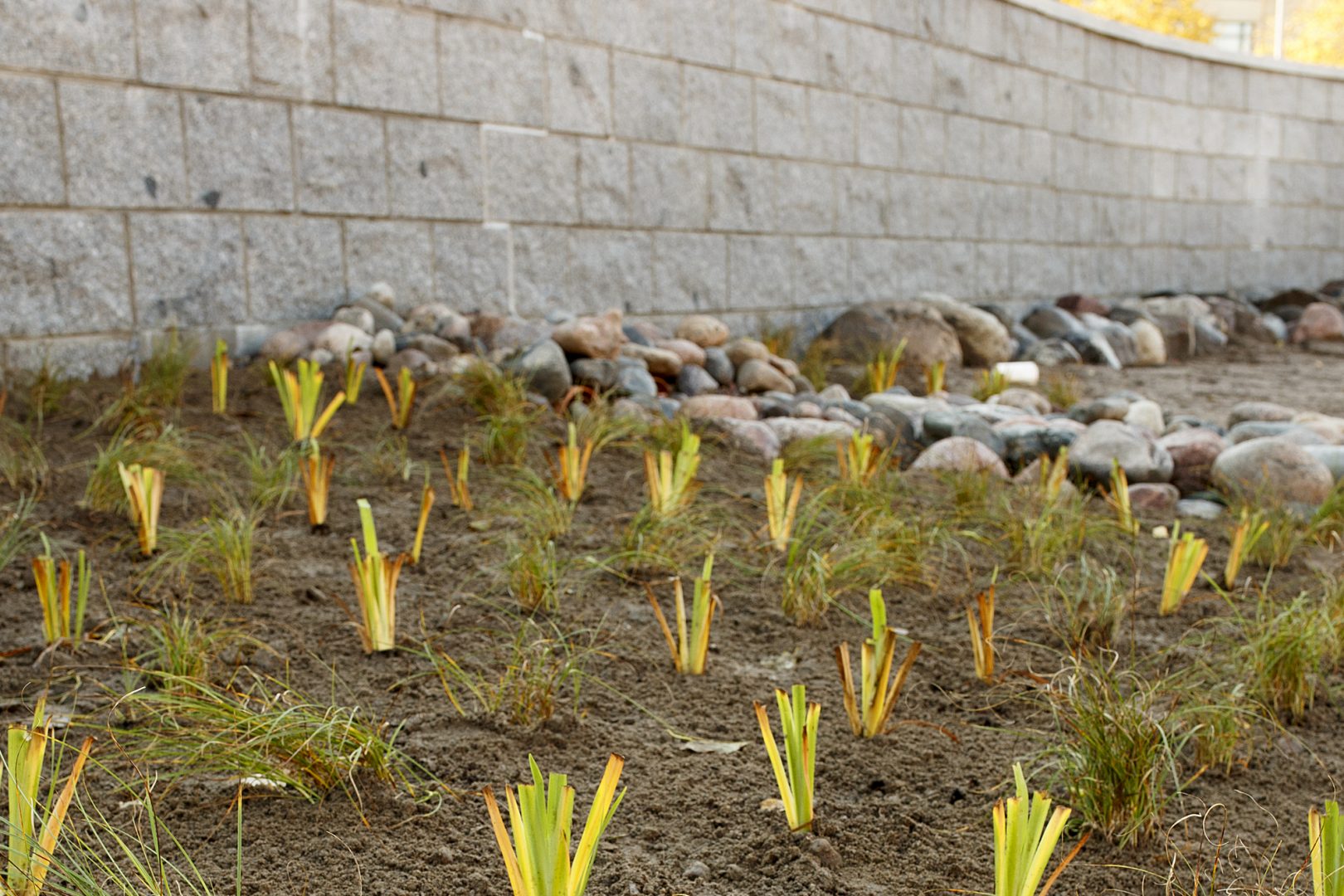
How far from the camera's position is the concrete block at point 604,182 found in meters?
6.07

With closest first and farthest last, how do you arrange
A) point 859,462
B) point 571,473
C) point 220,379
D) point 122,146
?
1. point 571,473
2. point 859,462
3. point 220,379
4. point 122,146

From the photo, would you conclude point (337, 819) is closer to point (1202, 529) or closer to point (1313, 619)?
point (1313, 619)

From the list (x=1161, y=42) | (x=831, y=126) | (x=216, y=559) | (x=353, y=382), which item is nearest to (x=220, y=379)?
(x=353, y=382)

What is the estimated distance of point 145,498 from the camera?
2625mm

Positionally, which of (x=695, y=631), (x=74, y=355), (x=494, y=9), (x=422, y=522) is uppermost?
(x=494, y=9)

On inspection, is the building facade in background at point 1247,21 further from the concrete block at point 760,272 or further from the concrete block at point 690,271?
the concrete block at point 690,271

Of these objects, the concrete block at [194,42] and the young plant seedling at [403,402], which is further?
the concrete block at [194,42]

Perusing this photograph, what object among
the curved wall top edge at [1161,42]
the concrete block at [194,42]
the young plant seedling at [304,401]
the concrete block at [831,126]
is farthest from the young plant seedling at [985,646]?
the curved wall top edge at [1161,42]

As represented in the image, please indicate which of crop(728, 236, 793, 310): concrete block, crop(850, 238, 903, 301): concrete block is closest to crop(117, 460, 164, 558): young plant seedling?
crop(728, 236, 793, 310): concrete block

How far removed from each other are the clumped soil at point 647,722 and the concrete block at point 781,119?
411cm

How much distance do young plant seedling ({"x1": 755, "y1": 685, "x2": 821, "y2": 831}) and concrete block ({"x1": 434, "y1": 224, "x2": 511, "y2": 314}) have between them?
4.23 meters

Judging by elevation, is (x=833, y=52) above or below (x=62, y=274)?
above

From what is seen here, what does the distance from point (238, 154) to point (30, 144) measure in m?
0.77

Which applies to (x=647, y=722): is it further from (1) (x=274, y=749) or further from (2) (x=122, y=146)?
(2) (x=122, y=146)
